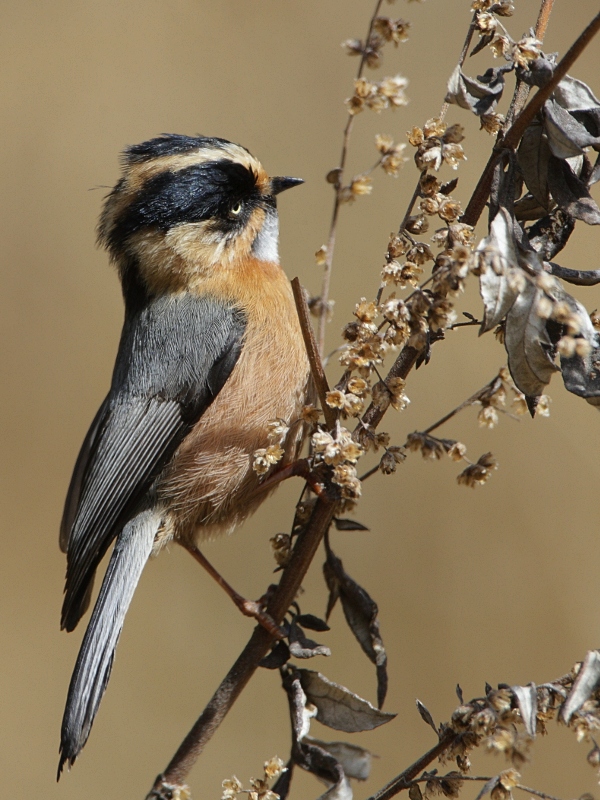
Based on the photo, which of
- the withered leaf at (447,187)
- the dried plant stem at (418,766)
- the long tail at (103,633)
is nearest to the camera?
the dried plant stem at (418,766)

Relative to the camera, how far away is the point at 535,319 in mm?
1451

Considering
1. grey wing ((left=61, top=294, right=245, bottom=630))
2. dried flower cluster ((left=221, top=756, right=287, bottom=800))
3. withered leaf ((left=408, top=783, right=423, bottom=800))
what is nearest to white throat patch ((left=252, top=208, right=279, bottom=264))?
grey wing ((left=61, top=294, right=245, bottom=630))

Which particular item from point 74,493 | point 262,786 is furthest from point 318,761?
point 74,493

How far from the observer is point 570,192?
5.24 feet

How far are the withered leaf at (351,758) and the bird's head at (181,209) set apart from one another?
1688mm

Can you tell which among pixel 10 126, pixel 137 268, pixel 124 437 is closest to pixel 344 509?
pixel 124 437

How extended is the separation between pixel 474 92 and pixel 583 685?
1113 mm

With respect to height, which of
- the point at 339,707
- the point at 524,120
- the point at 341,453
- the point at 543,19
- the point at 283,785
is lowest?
the point at 283,785

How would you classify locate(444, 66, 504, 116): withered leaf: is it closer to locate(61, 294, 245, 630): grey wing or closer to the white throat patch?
locate(61, 294, 245, 630): grey wing

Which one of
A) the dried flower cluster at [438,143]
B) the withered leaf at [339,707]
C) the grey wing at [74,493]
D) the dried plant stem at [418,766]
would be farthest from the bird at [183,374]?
the dried flower cluster at [438,143]

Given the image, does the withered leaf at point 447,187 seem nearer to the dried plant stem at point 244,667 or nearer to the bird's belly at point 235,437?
the dried plant stem at point 244,667

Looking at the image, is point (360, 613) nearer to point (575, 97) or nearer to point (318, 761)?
point (318, 761)

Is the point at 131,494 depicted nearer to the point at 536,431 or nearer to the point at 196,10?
the point at 536,431

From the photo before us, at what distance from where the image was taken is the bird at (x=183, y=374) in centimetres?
263
